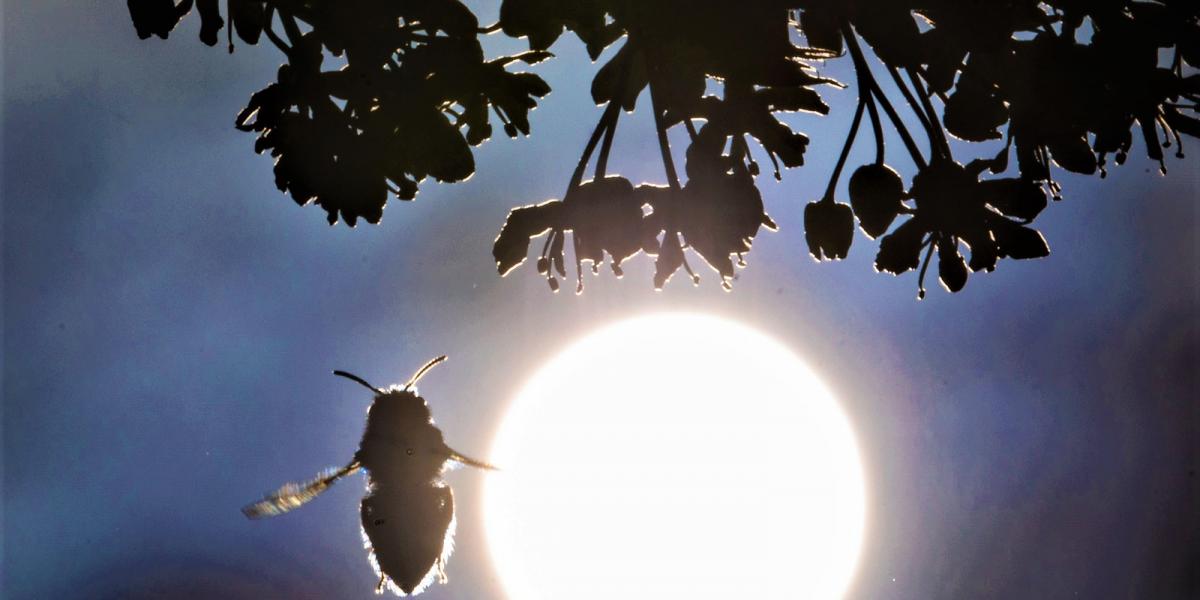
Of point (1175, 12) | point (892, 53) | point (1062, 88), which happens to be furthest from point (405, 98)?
point (1175, 12)

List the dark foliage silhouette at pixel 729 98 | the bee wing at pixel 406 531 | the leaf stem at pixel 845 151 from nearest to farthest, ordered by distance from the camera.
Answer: the dark foliage silhouette at pixel 729 98 → the leaf stem at pixel 845 151 → the bee wing at pixel 406 531

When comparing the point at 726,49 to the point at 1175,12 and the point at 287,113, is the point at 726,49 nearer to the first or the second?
the point at 287,113

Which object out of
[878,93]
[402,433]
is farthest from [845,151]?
[402,433]

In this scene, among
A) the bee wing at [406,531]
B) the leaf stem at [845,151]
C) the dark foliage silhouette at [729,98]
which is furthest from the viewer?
the bee wing at [406,531]

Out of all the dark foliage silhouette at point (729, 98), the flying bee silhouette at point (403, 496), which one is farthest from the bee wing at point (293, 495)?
the dark foliage silhouette at point (729, 98)

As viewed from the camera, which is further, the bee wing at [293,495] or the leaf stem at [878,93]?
the bee wing at [293,495]

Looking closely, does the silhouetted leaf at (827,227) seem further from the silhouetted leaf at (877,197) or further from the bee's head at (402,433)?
the bee's head at (402,433)

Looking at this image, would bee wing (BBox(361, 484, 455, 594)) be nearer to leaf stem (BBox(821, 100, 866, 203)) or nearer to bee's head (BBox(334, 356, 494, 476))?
bee's head (BBox(334, 356, 494, 476))

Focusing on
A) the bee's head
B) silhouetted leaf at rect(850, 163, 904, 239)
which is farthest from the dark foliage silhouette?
the bee's head

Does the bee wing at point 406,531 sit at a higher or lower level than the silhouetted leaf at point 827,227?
lower
